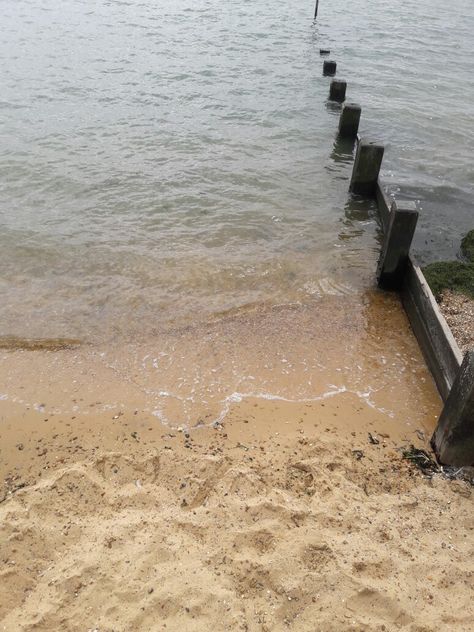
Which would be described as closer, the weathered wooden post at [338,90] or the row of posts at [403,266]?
the row of posts at [403,266]

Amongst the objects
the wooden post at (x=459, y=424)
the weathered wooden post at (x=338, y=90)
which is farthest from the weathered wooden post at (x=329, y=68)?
the wooden post at (x=459, y=424)

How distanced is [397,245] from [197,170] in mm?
5855

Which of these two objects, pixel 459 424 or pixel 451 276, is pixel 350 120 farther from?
pixel 459 424

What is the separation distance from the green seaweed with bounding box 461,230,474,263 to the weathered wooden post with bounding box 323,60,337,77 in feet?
37.8

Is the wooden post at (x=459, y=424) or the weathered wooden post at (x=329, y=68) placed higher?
the weathered wooden post at (x=329, y=68)

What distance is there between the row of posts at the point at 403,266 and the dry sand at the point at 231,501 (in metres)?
0.35

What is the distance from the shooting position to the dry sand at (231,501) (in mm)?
3662

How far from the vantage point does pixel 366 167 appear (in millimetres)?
9828

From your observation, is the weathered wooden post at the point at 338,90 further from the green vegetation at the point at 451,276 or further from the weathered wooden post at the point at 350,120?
the green vegetation at the point at 451,276

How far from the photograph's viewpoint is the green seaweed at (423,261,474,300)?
744 centimetres

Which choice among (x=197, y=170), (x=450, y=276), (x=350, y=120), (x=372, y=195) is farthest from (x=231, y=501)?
(x=350, y=120)

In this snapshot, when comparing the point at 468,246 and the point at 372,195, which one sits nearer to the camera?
the point at 468,246

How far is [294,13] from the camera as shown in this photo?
91.2 ft

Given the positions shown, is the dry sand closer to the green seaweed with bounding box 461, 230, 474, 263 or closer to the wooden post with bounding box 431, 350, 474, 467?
the wooden post with bounding box 431, 350, 474, 467
